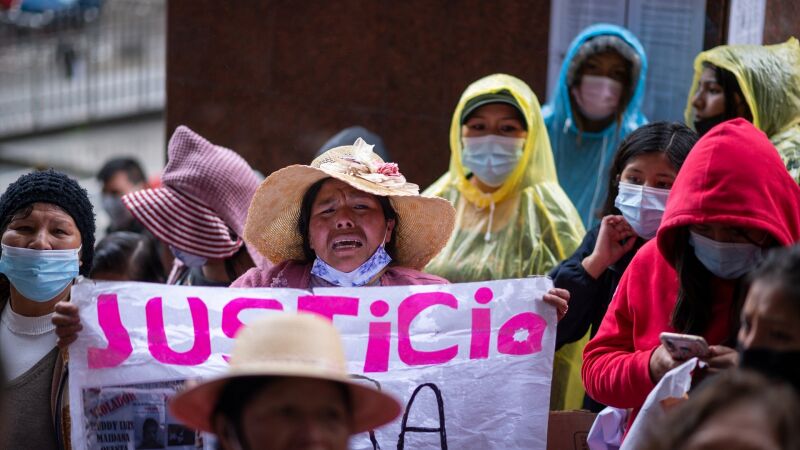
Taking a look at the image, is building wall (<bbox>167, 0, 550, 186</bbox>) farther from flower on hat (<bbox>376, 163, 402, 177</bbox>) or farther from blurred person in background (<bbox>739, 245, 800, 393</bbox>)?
blurred person in background (<bbox>739, 245, 800, 393</bbox>)

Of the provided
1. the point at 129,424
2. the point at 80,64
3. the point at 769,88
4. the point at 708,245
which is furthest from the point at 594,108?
the point at 80,64

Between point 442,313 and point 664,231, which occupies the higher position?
point 664,231

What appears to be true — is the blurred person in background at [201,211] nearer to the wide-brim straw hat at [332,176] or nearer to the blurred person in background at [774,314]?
the wide-brim straw hat at [332,176]

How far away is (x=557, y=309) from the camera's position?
4727mm

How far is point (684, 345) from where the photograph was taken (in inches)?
157

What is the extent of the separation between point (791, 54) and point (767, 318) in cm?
346

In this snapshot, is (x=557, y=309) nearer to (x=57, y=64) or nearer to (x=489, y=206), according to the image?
(x=489, y=206)

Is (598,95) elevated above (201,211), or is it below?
above

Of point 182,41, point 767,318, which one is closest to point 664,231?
point 767,318

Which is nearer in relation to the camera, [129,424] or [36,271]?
[129,424]

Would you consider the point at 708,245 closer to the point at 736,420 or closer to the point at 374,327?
the point at 374,327

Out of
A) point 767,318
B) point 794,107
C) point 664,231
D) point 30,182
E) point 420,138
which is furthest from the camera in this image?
point 420,138

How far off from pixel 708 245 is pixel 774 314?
3.11 ft

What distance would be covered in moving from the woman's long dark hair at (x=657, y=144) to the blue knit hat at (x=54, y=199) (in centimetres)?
202
